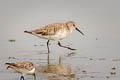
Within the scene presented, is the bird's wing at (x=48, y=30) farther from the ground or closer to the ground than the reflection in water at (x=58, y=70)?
farther from the ground

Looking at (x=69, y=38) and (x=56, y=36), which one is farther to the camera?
(x=69, y=38)

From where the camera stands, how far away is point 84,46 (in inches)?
537

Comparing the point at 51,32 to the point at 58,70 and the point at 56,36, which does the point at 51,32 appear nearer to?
the point at 56,36

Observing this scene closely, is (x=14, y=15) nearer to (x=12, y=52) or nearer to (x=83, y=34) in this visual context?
(x=83, y=34)

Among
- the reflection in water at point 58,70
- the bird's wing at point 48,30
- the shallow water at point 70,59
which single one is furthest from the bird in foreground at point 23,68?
the bird's wing at point 48,30

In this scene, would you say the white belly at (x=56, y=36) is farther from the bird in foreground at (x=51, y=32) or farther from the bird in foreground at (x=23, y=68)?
the bird in foreground at (x=23, y=68)

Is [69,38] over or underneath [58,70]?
over

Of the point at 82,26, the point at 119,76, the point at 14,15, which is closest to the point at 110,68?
the point at 119,76

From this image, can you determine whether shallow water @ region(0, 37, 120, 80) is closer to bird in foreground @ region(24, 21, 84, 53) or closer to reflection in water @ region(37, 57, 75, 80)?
reflection in water @ region(37, 57, 75, 80)

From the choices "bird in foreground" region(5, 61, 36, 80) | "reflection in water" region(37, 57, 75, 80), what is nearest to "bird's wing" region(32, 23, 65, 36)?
"reflection in water" region(37, 57, 75, 80)

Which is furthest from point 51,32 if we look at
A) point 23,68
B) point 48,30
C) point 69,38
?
point 23,68

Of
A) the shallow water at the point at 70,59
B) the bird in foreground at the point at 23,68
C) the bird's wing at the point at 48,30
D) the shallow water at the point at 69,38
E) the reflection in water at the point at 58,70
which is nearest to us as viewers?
the bird in foreground at the point at 23,68

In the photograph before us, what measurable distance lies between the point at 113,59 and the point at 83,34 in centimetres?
307

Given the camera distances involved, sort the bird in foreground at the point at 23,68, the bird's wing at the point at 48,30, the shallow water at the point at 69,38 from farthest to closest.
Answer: the bird's wing at the point at 48,30 → the shallow water at the point at 69,38 → the bird in foreground at the point at 23,68
